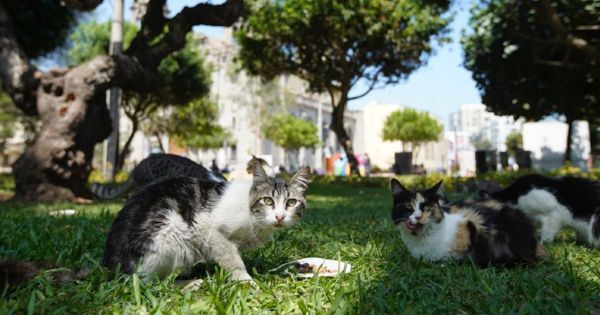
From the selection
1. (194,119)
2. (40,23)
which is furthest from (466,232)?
(194,119)

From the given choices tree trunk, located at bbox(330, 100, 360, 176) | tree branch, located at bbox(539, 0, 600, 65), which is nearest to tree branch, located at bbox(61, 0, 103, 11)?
tree branch, located at bbox(539, 0, 600, 65)

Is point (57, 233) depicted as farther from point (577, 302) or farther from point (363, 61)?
point (363, 61)

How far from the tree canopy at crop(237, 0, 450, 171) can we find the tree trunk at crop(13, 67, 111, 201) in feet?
28.1

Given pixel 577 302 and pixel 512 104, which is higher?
Result: pixel 512 104

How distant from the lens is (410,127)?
189 feet

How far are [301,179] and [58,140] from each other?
761 centimetres

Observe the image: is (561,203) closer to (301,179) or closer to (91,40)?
(301,179)

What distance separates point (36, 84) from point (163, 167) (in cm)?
384

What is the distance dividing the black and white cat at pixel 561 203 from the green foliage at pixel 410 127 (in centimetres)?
5439

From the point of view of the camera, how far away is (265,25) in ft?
54.7

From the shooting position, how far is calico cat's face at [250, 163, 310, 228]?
2.73 m

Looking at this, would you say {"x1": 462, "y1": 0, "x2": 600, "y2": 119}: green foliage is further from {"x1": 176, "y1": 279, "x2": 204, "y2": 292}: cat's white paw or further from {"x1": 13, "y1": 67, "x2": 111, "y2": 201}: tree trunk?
{"x1": 176, "y1": 279, "x2": 204, "y2": 292}: cat's white paw

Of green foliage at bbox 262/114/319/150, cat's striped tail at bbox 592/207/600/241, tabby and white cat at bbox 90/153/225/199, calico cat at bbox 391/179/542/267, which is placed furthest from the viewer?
green foliage at bbox 262/114/319/150

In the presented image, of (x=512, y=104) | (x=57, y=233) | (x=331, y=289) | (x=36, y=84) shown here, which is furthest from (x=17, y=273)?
(x=512, y=104)
